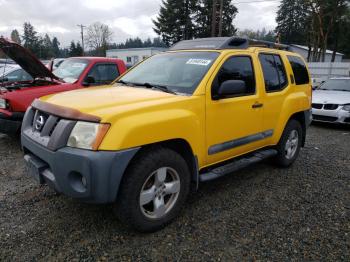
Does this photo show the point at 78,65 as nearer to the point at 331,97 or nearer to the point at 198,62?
the point at 198,62

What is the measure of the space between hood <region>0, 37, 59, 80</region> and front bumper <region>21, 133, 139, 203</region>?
364 cm

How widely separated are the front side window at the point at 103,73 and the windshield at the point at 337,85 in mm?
7119

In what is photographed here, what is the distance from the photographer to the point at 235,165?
395 cm

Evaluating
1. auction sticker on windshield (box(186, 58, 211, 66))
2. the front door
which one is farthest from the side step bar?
auction sticker on windshield (box(186, 58, 211, 66))

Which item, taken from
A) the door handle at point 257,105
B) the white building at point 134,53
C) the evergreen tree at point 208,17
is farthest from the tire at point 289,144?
the white building at point 134,53

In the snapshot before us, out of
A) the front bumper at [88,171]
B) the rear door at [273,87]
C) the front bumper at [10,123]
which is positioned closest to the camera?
the front bumper at [88,171]

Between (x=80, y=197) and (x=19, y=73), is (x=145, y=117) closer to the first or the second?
(x=80, y=197)

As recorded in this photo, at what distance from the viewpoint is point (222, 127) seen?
11.9 ft

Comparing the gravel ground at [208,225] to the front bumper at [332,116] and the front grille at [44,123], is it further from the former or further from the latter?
the front bumper at [332,116]

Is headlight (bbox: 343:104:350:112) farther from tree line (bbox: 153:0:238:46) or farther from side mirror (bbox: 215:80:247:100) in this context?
tree line (bbox: 153:0:238:46)

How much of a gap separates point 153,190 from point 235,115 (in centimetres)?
143

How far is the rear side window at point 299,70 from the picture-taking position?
5.15 meters

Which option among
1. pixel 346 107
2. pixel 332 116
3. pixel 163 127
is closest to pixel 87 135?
pixel 163 127

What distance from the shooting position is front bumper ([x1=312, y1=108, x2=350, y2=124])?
27.4 feet
